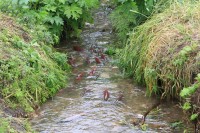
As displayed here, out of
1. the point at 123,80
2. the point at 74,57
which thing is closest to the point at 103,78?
the point at 123,80

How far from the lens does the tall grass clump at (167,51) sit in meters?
4.71

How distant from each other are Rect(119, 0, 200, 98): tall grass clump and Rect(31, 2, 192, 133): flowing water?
0.21 m

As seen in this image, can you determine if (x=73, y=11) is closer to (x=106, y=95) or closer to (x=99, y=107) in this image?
(x=106, y=95)

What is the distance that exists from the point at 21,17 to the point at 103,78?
159 centimetres

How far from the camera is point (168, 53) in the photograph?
16.5ft

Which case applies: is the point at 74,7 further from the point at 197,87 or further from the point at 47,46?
the point at 197,87

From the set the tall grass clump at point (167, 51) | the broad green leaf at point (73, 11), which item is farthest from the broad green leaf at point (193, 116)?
the broad green leaf at point (73, 11)

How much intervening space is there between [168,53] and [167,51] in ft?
0.13

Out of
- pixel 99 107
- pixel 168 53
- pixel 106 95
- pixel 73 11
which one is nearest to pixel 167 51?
pixel 168 53

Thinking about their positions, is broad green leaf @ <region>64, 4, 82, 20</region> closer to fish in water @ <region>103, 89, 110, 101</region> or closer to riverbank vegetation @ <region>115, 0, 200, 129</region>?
riverbank vegetation @ <region>115, 0, 200, 129</region>

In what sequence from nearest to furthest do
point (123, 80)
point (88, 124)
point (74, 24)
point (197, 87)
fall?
point (197, 87)
point (88, 124)
point (123, 80)
point (74, 24)

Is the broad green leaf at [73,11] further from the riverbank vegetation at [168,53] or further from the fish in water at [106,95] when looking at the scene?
the fish in water at [106,95]

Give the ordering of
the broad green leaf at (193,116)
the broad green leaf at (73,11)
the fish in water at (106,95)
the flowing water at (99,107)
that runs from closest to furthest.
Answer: the broad green leaf at (193,116) < the flowing water at (99,107) < the fish in water at (106,95) < the broad green leaf at (73,11)

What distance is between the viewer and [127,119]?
4727 millimetres
